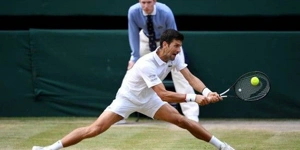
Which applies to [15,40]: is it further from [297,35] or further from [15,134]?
[297,35]

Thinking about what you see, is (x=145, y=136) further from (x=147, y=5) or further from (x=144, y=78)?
(x=144, y=78)

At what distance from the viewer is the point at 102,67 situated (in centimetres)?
1202

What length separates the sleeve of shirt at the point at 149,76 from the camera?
7961 mm

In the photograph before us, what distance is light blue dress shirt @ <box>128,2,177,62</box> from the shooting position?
1042 cm

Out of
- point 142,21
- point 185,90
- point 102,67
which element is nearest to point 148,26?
point 142,21

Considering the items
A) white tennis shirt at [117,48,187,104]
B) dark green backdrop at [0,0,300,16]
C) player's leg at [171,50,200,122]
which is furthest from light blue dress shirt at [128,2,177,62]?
white tennis shirt at [117,48,187,104]

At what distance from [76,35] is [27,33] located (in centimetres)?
71

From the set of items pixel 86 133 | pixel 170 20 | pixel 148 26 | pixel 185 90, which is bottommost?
pixel 185 90

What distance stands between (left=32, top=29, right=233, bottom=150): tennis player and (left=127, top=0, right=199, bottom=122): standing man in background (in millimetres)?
1979

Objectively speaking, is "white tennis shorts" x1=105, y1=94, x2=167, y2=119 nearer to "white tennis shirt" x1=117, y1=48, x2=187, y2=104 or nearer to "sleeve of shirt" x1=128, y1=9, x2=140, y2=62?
"white tennis shirt" x1=117, y1=48, x2=187, y2=104

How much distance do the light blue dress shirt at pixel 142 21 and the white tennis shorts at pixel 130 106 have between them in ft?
7.43

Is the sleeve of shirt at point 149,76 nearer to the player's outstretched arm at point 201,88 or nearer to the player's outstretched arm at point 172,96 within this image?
the player's outstretched arm at point 172,96

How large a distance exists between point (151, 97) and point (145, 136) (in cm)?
197

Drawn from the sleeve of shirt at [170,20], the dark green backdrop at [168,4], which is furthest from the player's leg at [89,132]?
the dark green backdrop at [168,4]
